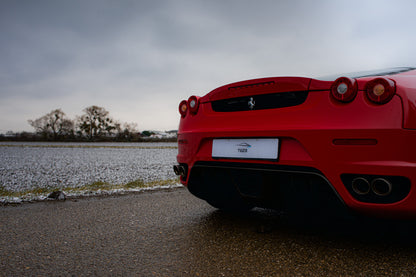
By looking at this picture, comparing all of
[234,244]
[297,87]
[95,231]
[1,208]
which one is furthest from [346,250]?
[1,208]

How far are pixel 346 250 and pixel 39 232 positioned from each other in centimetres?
228

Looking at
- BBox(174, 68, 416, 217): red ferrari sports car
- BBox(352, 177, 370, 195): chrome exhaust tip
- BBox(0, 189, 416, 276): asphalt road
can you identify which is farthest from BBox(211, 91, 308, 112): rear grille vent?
BBox(0, 189, 416, 276): asphalt road

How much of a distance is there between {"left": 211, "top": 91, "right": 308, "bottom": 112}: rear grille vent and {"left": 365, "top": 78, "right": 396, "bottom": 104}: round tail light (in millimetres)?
361

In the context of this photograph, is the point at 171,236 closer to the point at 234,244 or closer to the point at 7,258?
the point at 234,244

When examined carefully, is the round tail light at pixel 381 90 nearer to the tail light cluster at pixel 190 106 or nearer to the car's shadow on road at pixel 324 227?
the car's shadow on road at pixel 324 227

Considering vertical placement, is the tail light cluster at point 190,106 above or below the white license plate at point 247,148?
above

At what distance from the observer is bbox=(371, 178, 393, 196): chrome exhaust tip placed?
1544 mm

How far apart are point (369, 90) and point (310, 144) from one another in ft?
1.41

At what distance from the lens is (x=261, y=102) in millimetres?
2049

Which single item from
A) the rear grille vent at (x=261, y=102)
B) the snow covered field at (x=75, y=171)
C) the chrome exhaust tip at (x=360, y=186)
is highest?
the rear grille vent at (x=261, y=102)

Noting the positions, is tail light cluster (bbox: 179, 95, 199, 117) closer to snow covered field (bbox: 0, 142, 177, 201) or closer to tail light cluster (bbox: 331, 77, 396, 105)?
tail light cluster (bbox: 331, 77, 396, 105)

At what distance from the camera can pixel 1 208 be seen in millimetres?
3123

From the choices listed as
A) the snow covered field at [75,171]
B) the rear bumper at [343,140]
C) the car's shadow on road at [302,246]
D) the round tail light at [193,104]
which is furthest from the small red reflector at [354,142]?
the snow covered field at [75,171]

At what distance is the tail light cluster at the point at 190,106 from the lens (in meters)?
2.50
